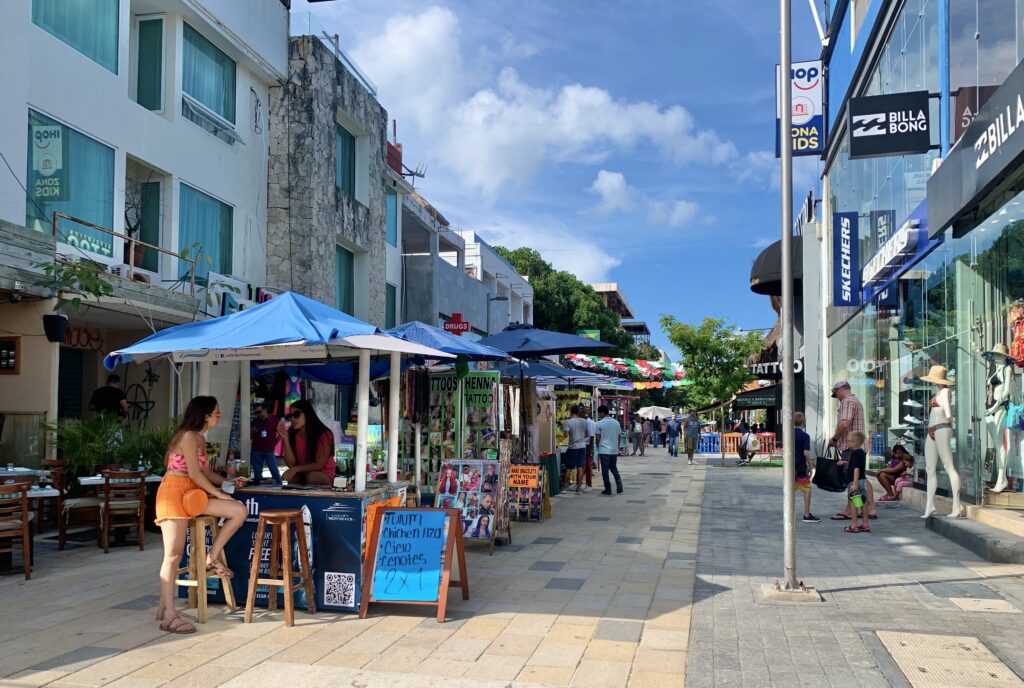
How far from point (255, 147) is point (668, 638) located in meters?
15.7

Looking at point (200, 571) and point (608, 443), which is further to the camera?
point (608, 443)

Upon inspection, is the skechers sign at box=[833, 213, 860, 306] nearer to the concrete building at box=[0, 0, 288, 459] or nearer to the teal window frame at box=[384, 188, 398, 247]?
the concrete building at box=[0, 0, 288, 459]

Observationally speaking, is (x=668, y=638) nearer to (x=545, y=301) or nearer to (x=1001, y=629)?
(x=1001, y=629)

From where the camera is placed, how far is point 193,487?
615cm

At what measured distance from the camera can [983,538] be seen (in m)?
9.09

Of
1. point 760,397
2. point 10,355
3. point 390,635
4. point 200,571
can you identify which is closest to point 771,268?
point 760,397

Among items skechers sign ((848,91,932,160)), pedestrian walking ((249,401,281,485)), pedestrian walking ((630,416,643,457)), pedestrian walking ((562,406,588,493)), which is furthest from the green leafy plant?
pedestrian walking ((630,416,643,457))

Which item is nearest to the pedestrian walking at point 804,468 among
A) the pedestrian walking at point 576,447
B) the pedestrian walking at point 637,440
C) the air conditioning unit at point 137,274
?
the pedestrian walking at point 576,447

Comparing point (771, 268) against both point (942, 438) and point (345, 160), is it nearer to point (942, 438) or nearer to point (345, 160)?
point (345, 160)

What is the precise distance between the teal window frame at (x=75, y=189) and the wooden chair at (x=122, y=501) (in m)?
5.12

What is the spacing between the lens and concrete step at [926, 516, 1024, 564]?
861 cm

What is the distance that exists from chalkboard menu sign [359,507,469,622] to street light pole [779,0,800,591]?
2.80 metres

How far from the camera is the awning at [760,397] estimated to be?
32156 millimetres

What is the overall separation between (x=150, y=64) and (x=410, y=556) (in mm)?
12899
